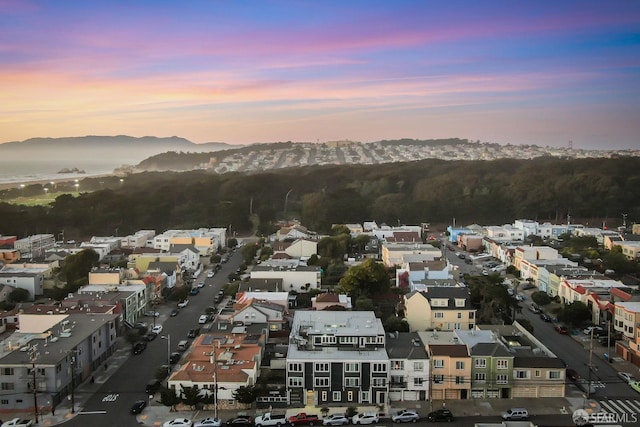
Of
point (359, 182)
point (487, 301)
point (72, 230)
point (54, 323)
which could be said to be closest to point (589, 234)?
point (487, 301)

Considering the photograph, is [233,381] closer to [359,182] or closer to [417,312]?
[417,312]

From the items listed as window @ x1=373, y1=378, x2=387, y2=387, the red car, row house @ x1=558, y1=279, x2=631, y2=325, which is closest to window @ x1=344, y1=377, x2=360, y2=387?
window @ x1=373, y1=378, x2=387, y2=387

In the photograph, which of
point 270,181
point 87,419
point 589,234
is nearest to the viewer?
point 87,419

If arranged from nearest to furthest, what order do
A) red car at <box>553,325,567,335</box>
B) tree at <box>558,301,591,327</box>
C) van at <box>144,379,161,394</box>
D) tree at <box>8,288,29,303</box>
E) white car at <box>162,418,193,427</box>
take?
white car at <box>162,418,193,427</box> → van at <box>144,379,161,394</box> → red car at <box>553,325,567,335</box> → tree at <box>558,301,591,327</box> → tree at <box>8,288,29,303</box>

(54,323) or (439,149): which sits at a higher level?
(439,149)

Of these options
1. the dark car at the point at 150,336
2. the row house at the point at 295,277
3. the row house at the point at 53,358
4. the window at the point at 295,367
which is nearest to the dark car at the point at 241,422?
the window at the point at 295,367

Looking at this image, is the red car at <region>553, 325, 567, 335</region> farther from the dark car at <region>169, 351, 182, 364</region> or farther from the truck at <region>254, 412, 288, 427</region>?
the dark car at <region>169, 351, 182, 364</region>

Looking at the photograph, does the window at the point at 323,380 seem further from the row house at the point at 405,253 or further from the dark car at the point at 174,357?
the row house at the point at 405,253
